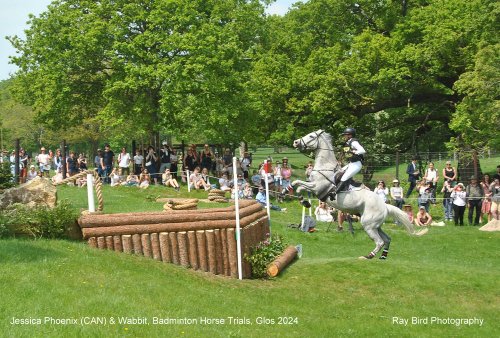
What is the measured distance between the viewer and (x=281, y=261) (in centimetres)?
1605

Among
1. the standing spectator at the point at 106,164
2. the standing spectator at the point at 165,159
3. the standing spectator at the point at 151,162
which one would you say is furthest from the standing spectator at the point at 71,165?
the standing spectator at the point at 165,159

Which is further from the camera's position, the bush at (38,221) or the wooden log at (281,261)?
the wooden log at (281,261)

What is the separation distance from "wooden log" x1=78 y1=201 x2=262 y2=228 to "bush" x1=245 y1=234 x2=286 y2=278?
34.7 inches

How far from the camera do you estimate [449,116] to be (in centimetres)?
4022

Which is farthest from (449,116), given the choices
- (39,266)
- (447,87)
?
(39,266)

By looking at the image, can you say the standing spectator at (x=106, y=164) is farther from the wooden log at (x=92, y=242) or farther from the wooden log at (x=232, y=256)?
the wooden log at (x=92, y=242)

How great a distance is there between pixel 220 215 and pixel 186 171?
15536mm

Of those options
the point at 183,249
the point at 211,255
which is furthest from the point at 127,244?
the point at 211,255

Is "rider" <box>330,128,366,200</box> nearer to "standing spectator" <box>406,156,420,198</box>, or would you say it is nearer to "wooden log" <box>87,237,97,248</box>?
"wooden log" <box>87,237,97,248</box>

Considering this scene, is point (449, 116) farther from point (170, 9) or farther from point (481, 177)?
point (170, 9)

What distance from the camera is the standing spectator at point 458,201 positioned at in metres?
26.5

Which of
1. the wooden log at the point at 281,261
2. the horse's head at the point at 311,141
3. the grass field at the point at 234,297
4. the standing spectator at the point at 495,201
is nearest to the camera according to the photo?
the grass field at the point at 234,297

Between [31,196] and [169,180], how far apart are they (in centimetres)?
1590

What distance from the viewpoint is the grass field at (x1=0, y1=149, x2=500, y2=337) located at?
9.95 metres
